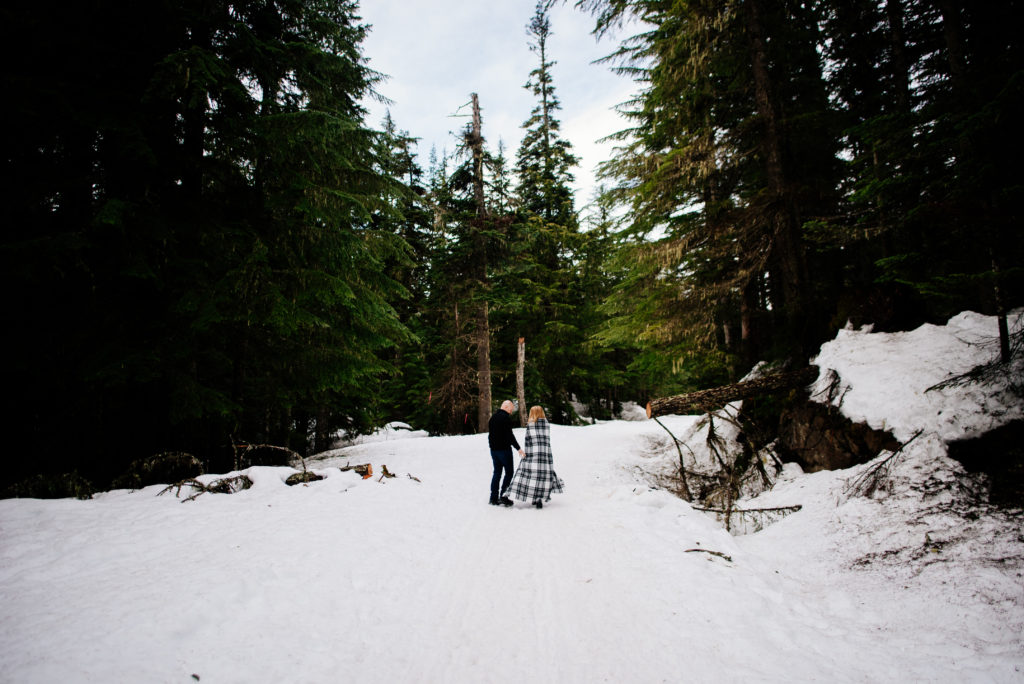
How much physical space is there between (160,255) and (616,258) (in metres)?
9.87

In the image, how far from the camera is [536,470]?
21.7ft

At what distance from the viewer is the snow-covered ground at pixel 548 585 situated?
95.2 inches

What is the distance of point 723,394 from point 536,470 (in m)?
3.97

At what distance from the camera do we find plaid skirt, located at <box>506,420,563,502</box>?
656cm

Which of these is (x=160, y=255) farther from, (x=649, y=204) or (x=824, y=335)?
(x=824, y=335)

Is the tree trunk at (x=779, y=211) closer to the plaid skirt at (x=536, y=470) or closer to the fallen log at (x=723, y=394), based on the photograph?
the fallen log at (x=723, y=394)

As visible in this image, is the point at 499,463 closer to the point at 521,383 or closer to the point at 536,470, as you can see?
the point at 536,470

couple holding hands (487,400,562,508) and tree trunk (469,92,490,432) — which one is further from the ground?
tree trunk (469,92,490,432)

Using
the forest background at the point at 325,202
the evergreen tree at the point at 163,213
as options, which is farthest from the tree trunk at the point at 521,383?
the evergreen tree at the point at 163,213

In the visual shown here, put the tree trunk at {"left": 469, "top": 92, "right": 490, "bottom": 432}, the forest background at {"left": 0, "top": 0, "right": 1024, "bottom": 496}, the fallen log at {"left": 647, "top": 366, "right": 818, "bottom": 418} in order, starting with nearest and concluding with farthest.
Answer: the forest background at {"left": 0, "top": 0, "right": 1024, "bottom": 496}, the fallen log at {"left": 647, "top": 366, "right": 818, "bottom": 418}, the tree trunk at {"left": 469, "top": 92, "right": 490, "bottom": 432}

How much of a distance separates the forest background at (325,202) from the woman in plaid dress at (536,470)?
4910 millimetres

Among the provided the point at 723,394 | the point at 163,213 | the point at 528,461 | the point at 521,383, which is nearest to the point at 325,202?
the point at 163,213

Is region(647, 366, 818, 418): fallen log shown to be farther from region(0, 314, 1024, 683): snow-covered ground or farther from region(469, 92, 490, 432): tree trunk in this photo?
region(469, 92, 490, 432): tree trunk

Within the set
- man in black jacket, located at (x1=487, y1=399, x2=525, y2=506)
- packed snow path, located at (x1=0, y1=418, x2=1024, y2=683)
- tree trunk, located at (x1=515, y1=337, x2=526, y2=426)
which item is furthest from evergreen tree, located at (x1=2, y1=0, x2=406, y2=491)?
tree trunk, located at (x1=515, y1=337, x2=526, y2=426)
